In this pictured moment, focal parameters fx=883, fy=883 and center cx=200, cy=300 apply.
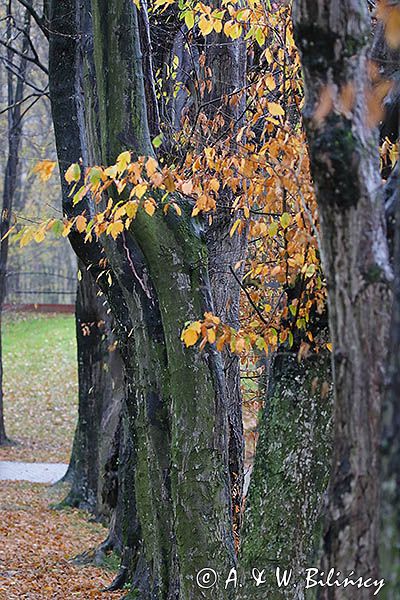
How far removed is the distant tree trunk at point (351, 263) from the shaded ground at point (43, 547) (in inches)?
224

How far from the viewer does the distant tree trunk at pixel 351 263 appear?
3.10m

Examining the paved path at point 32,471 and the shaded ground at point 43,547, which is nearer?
the shaded ground at point 43,547

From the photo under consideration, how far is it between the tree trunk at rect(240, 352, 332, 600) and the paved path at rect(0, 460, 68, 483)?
1286 cm

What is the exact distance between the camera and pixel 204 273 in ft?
18.9

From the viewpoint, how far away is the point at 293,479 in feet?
15.7

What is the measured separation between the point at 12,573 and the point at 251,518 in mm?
5280

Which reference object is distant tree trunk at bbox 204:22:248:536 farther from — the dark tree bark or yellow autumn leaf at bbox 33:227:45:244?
the dark tree bark

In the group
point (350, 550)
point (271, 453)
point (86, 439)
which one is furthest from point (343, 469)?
point (86, 439)

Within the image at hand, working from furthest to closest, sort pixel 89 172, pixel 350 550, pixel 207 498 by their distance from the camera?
pixel 207 498 → pixel 89 172 → pixel 350 550

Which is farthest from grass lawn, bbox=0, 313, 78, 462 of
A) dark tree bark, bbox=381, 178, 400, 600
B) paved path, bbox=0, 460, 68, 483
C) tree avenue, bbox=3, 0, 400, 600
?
dark tree bark, bbox=381, 178, 400, 600

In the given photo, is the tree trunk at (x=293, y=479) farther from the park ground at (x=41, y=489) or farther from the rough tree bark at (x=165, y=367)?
the park ground at (x=41, y=489)

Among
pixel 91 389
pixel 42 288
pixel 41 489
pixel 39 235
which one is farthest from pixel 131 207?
pixel 42 288

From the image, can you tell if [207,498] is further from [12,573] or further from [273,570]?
[12,573]

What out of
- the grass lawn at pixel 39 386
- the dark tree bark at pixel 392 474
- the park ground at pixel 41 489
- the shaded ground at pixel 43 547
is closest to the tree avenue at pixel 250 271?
the dark tree bark at pixel 392 474
